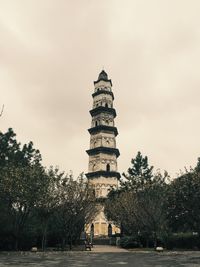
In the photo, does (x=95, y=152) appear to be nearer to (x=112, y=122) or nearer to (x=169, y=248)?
(x=112, y=122)

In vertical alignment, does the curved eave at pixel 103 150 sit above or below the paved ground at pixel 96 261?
above

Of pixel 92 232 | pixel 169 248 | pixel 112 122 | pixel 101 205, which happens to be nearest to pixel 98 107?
pixel 112 122

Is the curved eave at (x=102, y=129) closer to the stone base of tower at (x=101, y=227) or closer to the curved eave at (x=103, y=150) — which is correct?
the curved eave at (x=103, y=150)

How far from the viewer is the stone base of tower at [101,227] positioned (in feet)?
246

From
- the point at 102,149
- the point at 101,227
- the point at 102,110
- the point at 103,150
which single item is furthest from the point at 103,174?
the point at 102,110

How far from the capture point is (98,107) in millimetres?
80625

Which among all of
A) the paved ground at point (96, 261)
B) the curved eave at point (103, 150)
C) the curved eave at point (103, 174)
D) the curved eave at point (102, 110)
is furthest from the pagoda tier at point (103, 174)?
the paved ground at point (96, 261)

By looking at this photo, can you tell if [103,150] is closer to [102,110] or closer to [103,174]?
[103,174]

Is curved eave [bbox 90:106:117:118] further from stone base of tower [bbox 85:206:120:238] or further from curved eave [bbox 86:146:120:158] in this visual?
stone base of tower [bbox 85:206:120:238]

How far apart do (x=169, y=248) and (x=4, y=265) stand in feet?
101

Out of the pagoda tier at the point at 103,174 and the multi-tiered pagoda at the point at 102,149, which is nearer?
the multi-tiered pagoda at the point at 102,149


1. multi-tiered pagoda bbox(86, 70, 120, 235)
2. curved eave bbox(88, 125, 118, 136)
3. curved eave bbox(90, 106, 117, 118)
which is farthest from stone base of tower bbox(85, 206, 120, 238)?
curved eave bbox(90, 106, 117, 118)

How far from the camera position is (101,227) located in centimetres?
7531

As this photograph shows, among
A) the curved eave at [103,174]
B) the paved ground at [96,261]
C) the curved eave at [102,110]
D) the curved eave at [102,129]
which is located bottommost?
the paved ground at [96,261]
